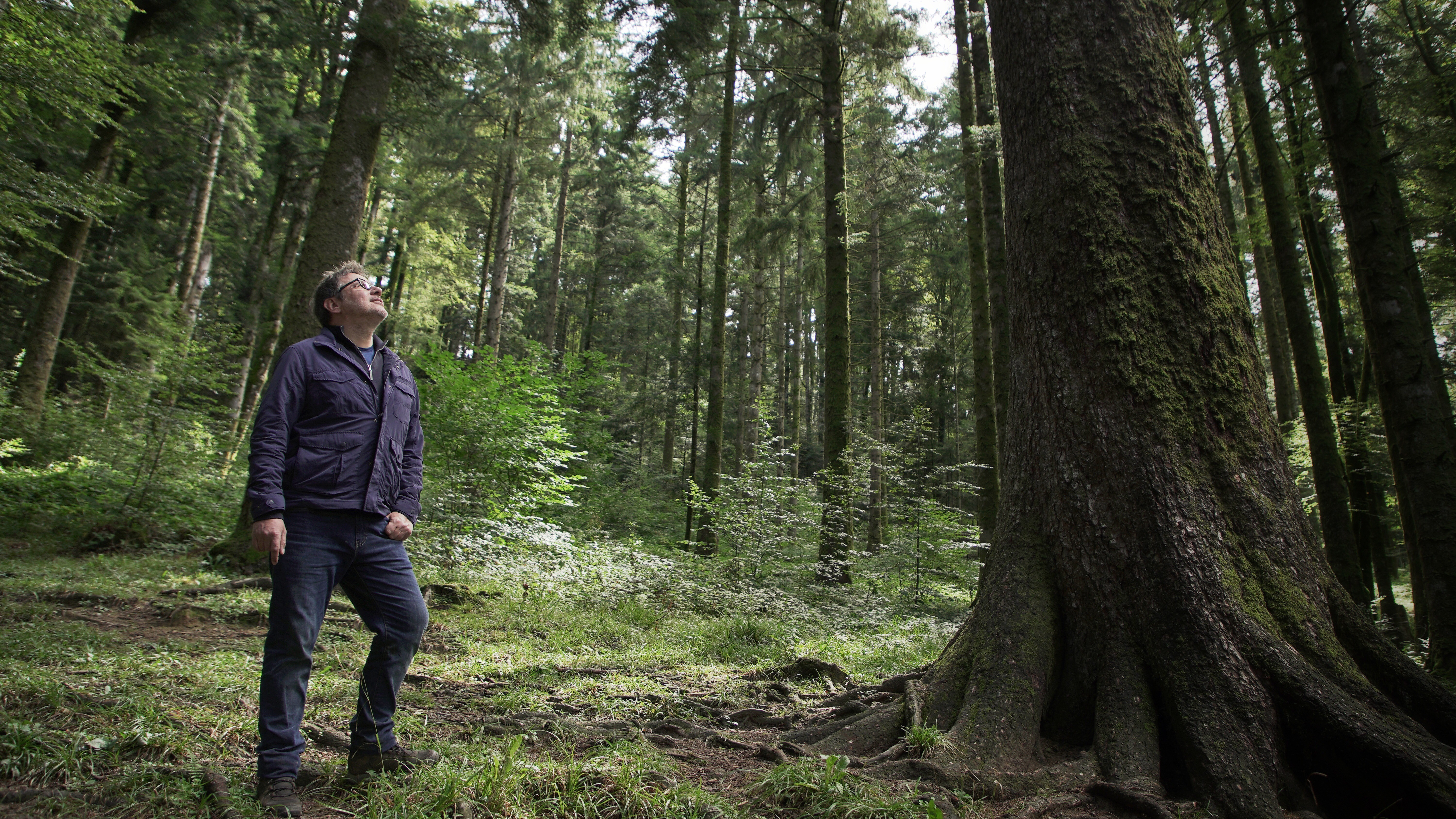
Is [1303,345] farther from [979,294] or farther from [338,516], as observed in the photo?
[338,516]

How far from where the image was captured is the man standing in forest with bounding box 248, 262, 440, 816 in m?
2.22

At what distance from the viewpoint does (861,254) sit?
2127cm

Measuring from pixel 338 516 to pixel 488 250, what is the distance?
20.7 m

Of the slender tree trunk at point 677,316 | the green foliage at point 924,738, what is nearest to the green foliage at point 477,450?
the green foliage at point 924,738

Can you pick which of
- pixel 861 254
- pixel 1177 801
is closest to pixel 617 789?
pixel 1177 801

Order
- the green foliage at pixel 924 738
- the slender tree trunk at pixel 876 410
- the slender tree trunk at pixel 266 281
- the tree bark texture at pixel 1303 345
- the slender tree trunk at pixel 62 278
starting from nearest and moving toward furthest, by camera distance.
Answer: the green foliage at pixel 924 738, the tree bark texture at pixel 1303 345, the slender tree trunk at pixel 62 278, the slender tree trunk at pixel 876 410, the slender tree trunk at pixel 266 281

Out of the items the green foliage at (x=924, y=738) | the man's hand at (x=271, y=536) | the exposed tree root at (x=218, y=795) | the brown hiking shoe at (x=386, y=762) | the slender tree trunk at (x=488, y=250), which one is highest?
the slender tree trunk at (x=488, y=250)

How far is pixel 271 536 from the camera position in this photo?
2.15 metres

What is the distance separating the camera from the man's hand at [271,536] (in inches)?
83.9

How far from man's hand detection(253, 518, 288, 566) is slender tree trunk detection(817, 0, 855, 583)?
7.77 metres

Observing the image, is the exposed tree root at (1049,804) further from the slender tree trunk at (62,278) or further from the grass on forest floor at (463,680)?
the slender tree trunk at (62,278)

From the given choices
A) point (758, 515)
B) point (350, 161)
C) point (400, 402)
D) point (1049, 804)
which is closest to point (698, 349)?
point (758, 515)

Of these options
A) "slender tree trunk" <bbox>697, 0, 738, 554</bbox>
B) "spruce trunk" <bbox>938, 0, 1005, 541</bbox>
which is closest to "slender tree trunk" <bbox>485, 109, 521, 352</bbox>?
"slender tree trunk" <bbox>697, 0, 738, 554</bbox>

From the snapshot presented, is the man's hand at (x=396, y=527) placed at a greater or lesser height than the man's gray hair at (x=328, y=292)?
lesser
